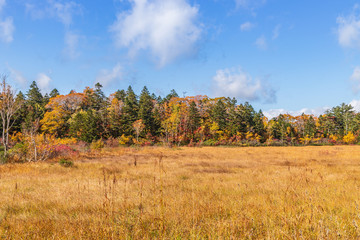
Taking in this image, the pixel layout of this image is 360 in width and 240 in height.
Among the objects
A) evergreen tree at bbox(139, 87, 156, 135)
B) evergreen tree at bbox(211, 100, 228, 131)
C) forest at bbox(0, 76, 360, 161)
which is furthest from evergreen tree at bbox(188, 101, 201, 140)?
evergreen tree at bbox(139, 87, 156, 135)

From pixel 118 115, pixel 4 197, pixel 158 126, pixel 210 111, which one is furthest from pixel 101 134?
pixel 4 197

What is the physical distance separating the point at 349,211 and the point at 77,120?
4281 centimetres

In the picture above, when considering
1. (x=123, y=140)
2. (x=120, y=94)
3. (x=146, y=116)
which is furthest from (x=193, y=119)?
(x=120, y=94)

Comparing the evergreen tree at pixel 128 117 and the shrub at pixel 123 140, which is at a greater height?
the evergreen tree at pixel 128 117

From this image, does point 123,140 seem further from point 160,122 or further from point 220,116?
point 220,116

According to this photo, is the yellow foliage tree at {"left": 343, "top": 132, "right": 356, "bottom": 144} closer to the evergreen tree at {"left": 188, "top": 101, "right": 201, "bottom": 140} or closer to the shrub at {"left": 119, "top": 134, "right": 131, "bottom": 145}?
the evergreen tree at {"left": 188, "top": 101, "right": 201, "bottom": 140}

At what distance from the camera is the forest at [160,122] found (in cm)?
3931

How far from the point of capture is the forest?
39.3 meters

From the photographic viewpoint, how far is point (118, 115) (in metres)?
45.4

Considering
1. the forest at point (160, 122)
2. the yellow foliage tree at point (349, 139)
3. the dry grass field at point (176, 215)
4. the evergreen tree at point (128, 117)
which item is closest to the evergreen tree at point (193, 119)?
the forest at point (160, 122)

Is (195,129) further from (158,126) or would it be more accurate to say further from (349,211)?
(349,211)

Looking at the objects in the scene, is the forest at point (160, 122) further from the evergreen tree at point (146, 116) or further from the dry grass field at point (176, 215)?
the dry grass field at point (176, 215)

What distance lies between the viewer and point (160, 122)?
49.7 metres

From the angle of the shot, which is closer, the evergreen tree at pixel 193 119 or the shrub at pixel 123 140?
the shrub at pixel 123 140
